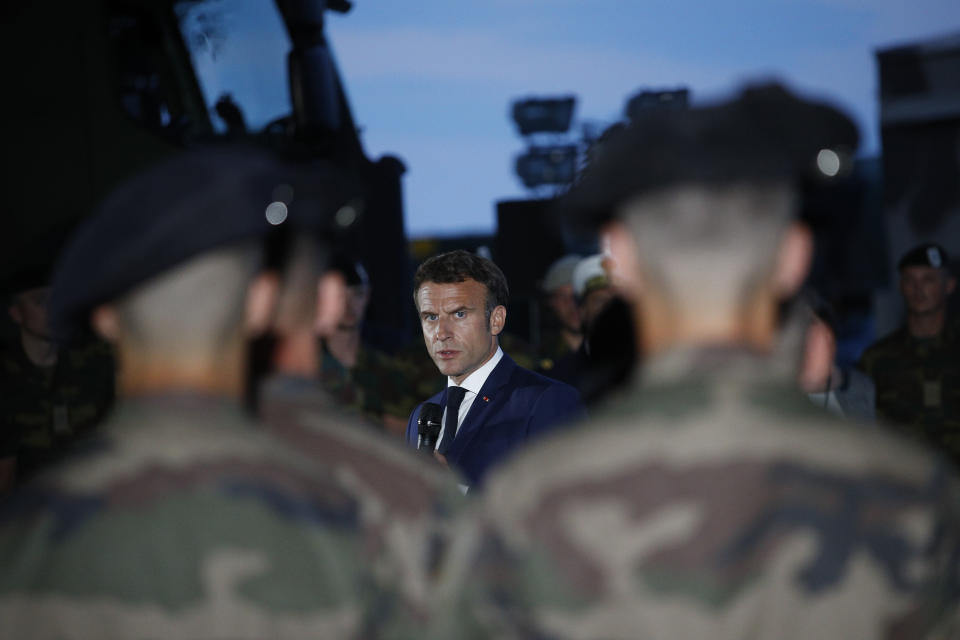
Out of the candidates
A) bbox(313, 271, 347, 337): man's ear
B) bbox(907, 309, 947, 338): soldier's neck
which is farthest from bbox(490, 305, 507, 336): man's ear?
bbox(907, 309, 947, 338): soldier's neck

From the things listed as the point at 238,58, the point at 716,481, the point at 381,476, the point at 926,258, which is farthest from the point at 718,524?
the point at 926,258

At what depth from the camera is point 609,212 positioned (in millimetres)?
1595

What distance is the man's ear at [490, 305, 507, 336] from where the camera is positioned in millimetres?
3525

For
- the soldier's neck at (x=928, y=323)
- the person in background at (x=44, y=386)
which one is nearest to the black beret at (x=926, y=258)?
the soldier's neck at (x=928, y=323)

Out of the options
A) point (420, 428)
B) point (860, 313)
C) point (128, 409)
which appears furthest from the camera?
point (860, 313)

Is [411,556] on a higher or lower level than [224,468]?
lower

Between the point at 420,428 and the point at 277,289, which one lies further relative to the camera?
the point at 420,428

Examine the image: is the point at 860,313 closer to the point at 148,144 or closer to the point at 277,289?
the point at 148,144

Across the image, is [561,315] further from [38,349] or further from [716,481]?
[716,481]

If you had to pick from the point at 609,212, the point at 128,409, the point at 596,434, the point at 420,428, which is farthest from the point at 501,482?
the point at 420,428

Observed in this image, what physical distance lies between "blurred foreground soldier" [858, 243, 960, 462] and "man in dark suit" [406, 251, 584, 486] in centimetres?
308

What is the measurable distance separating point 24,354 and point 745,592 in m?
3.53

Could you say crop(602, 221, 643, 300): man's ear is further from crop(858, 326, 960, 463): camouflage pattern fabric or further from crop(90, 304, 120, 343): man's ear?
crop(858, 326, 960, 463): camouflage pattern fabric

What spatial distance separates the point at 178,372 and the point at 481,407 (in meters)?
1.84
